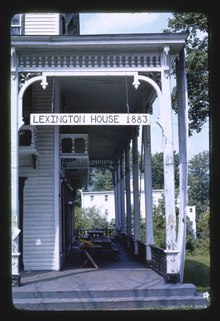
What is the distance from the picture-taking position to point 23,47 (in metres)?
9.97

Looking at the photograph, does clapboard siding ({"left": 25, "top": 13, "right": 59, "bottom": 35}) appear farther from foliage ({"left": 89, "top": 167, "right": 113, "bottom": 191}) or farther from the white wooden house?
foliage ({"left": 89, "top": 167, "right": 113, "bottom": 191})

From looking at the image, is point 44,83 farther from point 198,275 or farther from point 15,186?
point 198,275

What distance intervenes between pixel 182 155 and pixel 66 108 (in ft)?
25.1

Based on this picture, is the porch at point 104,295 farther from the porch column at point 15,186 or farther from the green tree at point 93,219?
the green tree at point 93,219

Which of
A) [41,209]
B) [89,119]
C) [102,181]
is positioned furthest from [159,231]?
[102,181]

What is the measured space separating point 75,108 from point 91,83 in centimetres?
367

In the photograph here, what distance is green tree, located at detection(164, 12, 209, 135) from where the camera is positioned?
18703 millimetres

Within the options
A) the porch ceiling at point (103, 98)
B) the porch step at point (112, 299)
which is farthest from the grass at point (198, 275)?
the porch ceiling at point (103, 98)

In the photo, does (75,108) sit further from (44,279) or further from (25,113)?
(44,279)

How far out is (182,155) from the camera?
9703 millimetres

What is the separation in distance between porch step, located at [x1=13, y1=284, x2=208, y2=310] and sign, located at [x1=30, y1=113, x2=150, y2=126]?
10.7 feet

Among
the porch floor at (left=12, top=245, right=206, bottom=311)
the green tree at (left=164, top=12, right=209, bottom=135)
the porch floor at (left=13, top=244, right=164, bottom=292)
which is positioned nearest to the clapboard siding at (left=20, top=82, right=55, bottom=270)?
the porch floor at (left=13, top=244, right=164, bottom=292)

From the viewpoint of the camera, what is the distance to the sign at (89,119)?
9.40m

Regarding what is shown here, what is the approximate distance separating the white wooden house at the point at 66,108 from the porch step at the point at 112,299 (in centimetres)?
62
